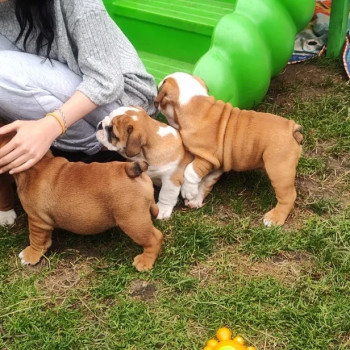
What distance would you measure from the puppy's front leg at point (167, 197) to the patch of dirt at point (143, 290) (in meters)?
0.44

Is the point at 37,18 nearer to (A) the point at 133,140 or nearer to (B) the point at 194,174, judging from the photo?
(A) the point at 133,140

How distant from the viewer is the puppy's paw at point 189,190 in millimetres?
2844

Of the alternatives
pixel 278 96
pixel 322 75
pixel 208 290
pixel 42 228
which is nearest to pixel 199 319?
pixel 208 290

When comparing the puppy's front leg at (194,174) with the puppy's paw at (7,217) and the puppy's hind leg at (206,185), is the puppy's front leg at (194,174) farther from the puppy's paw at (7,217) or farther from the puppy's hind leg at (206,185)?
the puppy's paw at (7,217)

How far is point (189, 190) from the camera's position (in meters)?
2.86

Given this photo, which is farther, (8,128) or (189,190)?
(189,190)

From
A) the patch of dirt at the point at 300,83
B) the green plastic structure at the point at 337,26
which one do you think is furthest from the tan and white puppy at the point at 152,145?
the green plastic structure at the point at 337,26

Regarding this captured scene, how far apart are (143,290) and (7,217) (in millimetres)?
856

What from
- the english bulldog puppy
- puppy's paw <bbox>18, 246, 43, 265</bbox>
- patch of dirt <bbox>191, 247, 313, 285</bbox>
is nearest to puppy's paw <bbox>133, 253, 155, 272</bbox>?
the english bulldog puppy

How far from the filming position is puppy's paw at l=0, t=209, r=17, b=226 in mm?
2852

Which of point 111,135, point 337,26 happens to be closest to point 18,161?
point 111,135

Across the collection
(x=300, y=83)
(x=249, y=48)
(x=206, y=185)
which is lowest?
(x=206, y=185)

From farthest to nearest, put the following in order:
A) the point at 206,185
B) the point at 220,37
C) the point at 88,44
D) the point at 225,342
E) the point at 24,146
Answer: the point at 220,37 < the point at 206,185 < the point at 88,44 < the point at 24,146 < the point at 225,342

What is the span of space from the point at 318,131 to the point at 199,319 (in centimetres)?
159
